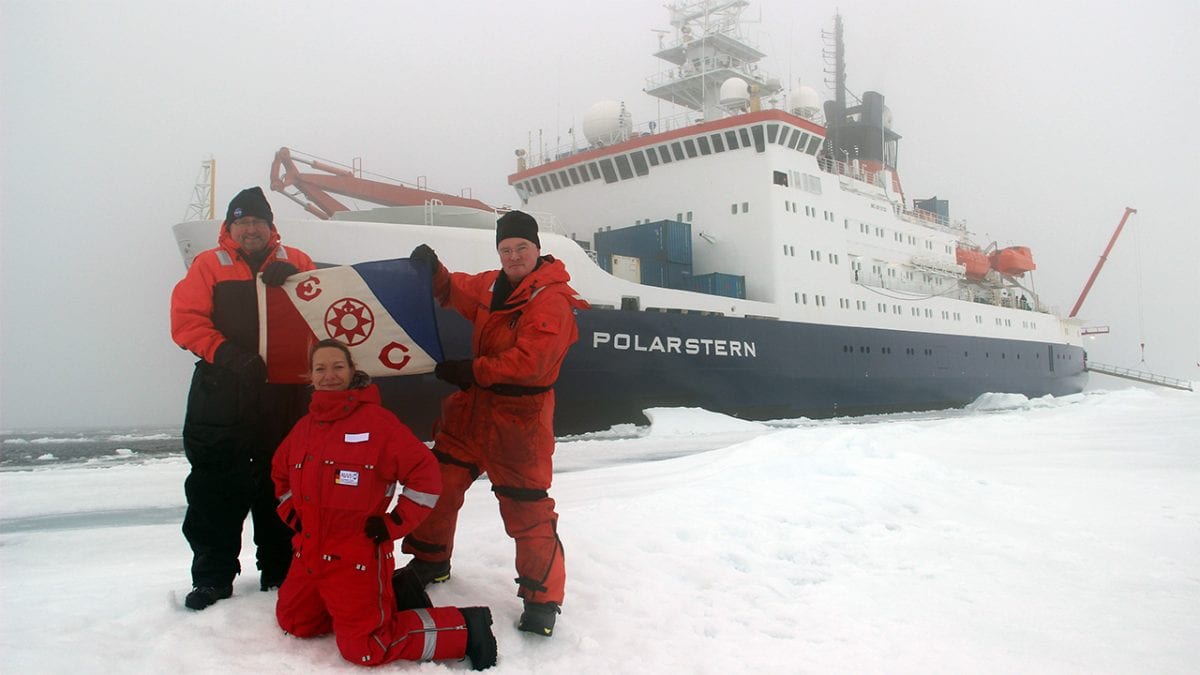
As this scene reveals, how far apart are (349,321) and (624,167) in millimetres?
14508

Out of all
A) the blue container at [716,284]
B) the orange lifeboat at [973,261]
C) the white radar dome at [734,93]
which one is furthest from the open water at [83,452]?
the orange lifeboat at [973,261]

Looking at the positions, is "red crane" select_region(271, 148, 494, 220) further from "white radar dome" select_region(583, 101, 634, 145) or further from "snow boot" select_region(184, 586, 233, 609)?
"snow boot" select_region(184, 586, 233, 609)

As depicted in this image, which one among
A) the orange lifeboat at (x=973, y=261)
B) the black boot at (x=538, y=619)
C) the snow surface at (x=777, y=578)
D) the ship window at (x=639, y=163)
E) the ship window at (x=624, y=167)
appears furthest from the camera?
the orange lifeboat at (x=973, y=261)

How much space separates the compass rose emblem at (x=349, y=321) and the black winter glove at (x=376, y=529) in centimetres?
84

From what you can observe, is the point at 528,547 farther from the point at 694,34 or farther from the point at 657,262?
the point at 694,34

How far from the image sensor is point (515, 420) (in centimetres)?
268

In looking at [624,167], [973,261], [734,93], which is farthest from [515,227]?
[973,261]

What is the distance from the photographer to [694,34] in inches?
768

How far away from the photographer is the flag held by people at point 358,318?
274cm

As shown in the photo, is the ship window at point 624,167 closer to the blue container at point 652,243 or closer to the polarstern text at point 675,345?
the blue container at point 652,243

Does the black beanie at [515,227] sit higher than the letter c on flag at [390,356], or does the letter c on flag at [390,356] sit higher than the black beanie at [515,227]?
the black beanie at [515,227]

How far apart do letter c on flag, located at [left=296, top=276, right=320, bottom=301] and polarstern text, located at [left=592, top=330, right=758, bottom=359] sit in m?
8.48

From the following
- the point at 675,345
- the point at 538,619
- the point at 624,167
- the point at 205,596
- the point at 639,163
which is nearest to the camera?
the point at 205,596

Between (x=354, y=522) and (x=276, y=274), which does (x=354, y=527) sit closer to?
(x=354, y=522)
